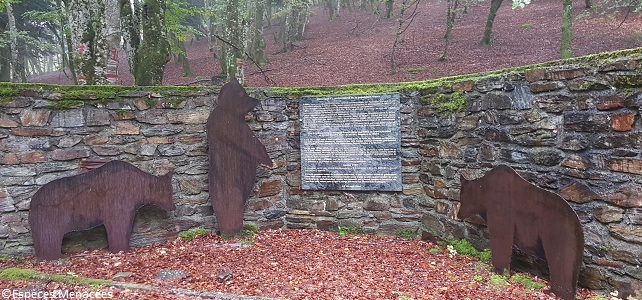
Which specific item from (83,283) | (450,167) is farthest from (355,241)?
(83,283)

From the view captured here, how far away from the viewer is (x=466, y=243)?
13.7 feet

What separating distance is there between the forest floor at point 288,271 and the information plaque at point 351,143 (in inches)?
29.0

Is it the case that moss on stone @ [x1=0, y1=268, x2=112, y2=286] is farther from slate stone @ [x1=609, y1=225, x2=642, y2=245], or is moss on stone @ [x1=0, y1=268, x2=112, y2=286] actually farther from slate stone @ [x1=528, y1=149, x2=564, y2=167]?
slate stone @ [x1=609, y1=225, x2=642, y2=245]

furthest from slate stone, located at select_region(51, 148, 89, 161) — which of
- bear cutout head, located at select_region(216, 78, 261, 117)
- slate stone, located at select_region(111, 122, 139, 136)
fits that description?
bear cutout head, located at select_region(216, 78, 261, 117)

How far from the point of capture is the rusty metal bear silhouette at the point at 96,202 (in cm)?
394

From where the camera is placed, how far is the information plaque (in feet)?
15.7

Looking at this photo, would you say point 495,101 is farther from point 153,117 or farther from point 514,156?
point 153,117

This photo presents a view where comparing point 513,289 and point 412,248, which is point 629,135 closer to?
point 513,289

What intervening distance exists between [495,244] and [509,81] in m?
1.60

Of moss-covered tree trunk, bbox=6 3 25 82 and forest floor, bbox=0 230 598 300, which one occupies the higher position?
moss-covered tree trunk, bbox=6 3 25 82

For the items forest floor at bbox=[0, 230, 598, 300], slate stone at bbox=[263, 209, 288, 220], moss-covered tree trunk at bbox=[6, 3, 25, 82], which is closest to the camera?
forest floor at bbox=[0, 230, 598, 300]

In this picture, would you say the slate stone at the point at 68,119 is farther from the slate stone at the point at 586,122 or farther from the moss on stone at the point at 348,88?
the slate stone at the point at 586,122

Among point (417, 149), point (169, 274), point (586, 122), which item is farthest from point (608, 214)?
point (169, 274)

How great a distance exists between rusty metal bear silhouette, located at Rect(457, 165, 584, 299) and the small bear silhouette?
102 inches
